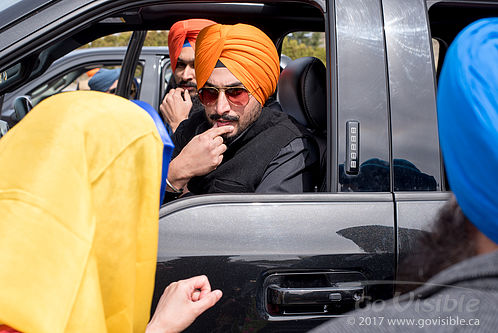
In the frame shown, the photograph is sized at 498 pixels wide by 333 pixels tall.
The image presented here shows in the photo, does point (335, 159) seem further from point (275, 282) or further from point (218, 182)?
point (218, 182)

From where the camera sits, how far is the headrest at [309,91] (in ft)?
7.63

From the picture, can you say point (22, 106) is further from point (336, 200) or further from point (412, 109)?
point (412, 109)

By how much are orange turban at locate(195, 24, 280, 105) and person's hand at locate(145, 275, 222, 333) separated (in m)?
1.33

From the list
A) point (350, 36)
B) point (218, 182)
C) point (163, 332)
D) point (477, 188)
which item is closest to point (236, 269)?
point (163, 332)

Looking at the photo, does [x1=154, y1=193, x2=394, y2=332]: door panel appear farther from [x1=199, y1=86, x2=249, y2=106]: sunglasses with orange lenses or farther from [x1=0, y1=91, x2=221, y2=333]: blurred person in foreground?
[x1=199, y1=86, x2=249, y2=106]: sunglasses with orange lenses


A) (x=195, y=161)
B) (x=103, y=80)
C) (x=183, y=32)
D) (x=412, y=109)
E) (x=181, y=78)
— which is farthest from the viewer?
(x=103, y=80)

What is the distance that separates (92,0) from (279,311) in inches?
44.0

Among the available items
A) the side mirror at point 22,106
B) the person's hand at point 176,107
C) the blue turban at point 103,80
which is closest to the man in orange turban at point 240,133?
the person's hand at point 176,107

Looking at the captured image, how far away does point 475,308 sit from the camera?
72 centimetres

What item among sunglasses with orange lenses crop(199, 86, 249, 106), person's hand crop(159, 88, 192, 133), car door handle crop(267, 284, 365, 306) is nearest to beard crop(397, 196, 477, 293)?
car door handle crop(267, 284, 365, 306)

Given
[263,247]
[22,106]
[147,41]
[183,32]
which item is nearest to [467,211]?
[263,247]

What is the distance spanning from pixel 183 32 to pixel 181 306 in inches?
82.5

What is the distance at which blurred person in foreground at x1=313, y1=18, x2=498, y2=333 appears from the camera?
0.73m

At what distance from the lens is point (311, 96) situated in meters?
2.32
